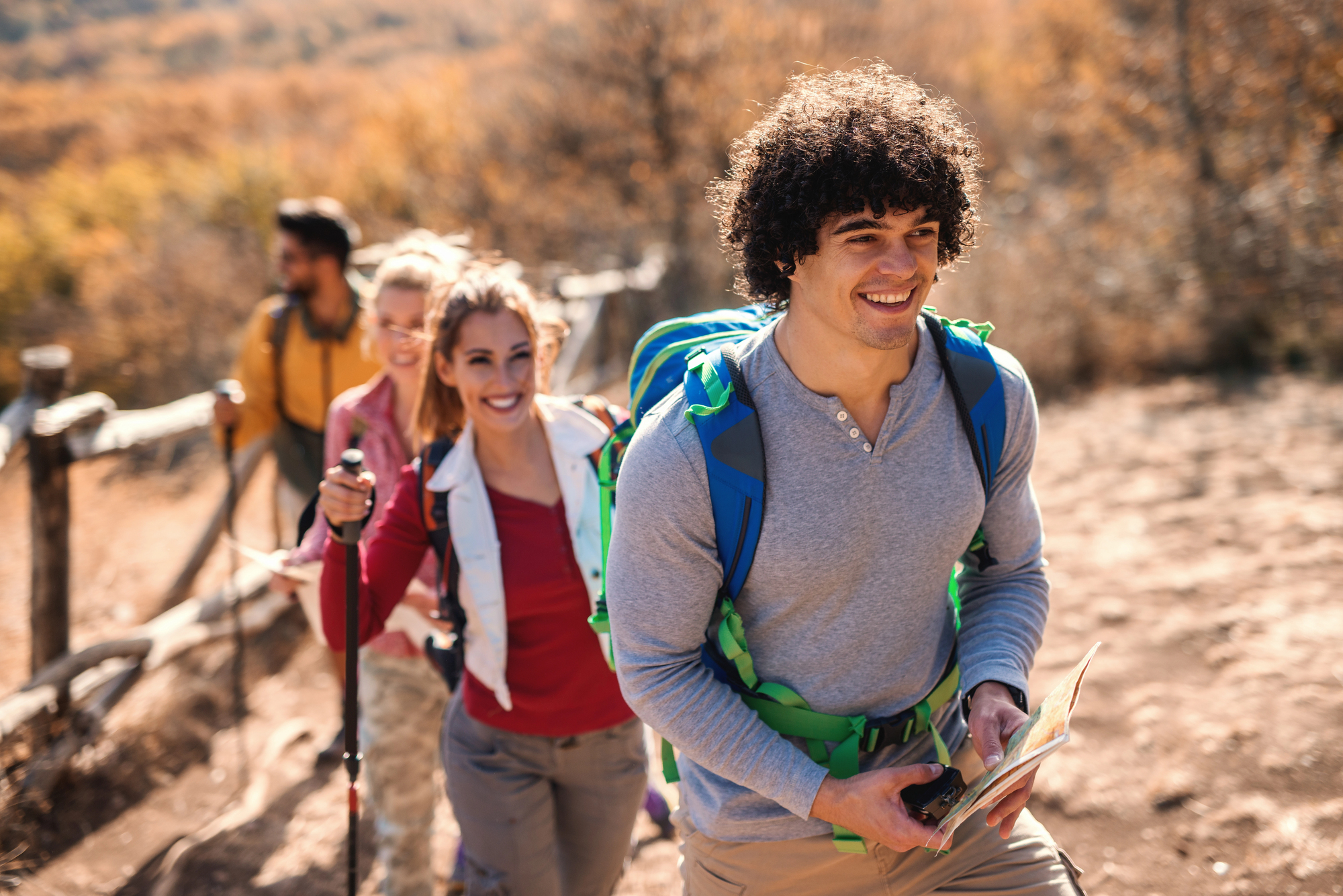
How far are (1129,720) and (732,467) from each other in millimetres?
2866

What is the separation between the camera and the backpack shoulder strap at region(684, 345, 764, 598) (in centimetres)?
157

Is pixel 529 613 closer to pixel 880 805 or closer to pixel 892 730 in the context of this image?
pixel 892 730

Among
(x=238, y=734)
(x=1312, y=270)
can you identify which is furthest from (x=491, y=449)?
(x=1312, y=270)

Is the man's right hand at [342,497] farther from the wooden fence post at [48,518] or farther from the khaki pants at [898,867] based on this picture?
the wooden fence post at [48,518]

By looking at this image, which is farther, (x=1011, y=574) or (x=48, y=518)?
(x=48, y=518)

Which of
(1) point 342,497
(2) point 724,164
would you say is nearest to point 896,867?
(1) point 342,497

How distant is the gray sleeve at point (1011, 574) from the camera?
1.74 metres

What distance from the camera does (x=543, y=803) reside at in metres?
2.38

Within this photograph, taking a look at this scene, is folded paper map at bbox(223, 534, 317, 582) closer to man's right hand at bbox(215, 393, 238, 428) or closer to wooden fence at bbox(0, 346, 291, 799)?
man's right hand at bbox(215, 393, 238, 428)

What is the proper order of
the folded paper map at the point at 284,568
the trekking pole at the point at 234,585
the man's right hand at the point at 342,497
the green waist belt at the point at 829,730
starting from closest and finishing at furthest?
the green waist belt at the point at 829,730, the man's right hand at the point at 342,497, the folded paper map at the point at 284,568, the trekking pole at the point at 234,585

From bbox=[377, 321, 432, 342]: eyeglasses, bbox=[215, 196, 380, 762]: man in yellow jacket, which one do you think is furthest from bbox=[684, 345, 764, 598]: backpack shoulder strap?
bbox=[215, 196, 380, 762]: man in yellow jacket

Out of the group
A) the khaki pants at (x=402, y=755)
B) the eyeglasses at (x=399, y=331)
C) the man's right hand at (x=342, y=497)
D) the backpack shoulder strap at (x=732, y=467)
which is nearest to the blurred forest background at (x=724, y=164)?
the backpack shoulder strap at (x=732, y=467)

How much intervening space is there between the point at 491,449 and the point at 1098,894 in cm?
227

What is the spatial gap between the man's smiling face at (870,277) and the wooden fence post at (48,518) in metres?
3.50
